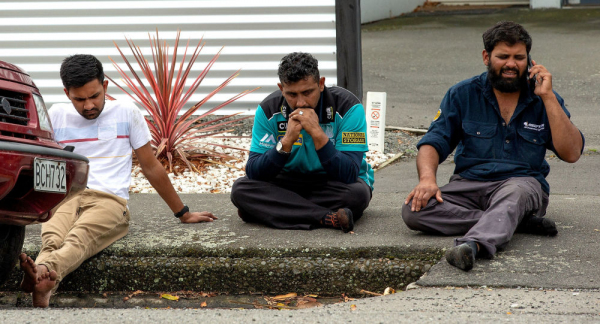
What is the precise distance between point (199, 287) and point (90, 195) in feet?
2.60

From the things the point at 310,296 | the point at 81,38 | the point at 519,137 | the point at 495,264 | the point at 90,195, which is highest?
the point at 81,38

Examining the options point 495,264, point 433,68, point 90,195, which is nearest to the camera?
point 495,264

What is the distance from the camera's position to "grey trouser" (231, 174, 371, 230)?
420 centimetres

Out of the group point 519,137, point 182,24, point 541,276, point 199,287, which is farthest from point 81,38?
point 541,276

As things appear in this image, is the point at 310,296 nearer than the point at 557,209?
Yes

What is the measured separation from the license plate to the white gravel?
3220 millimetres

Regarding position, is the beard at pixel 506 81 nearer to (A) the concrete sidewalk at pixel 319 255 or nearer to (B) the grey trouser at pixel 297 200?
(A) the concrete sidewalk at pixel 319 255

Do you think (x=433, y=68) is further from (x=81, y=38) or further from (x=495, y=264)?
(x=495, y=264)

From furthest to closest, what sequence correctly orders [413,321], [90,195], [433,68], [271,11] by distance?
[433,68] < [271,11] < [90,195] < [413,321]

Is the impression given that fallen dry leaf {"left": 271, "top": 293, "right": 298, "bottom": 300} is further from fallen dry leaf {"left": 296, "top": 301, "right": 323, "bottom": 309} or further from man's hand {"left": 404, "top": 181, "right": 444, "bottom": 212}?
man's hand {"left": 404, "top": 181, "right": 444, "bottom": 212}

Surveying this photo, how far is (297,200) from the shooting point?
166 inches

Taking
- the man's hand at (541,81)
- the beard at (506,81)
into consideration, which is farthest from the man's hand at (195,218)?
the man's hand at (541,81)

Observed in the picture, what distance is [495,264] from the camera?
3457mm

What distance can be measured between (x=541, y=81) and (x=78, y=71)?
242 centimetres
